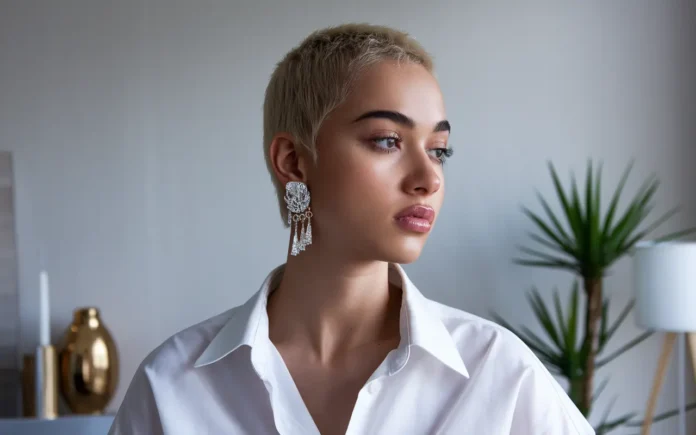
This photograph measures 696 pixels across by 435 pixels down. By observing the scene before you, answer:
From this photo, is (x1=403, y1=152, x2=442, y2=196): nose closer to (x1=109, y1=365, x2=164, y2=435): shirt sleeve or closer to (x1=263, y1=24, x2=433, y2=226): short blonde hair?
(x1=263, y1=24, x2=433, y2=226): short blonde hair

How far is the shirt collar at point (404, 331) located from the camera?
1255mm

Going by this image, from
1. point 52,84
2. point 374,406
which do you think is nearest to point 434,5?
point 52,84

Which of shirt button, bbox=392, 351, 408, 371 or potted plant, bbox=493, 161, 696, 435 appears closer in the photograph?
shirt button, bbox=392, 351, 408, 371

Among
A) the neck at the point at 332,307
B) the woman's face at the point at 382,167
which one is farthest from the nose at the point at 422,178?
the neck at the point at 332,307

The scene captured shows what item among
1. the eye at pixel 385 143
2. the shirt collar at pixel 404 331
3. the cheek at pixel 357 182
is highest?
the eye at pixel 385 143

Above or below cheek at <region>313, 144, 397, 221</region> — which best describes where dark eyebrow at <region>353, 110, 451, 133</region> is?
above

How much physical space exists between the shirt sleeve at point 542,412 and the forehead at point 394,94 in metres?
0.47

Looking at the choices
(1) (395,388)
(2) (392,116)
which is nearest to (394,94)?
(2) (392,116)

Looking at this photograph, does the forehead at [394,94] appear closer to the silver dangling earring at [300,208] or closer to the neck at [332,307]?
the silver dangling earring at [300,208]

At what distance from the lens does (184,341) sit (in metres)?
1.40

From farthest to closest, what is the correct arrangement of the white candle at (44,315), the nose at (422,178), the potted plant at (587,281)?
the potted plant at (587,281), the white candle at (44,315), the nose at (422,178)

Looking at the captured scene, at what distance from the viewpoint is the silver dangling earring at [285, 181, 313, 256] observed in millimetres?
1302

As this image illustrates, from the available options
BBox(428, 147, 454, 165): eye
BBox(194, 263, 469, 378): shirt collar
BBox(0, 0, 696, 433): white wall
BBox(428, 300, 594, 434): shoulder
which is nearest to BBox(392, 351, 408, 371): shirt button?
BBox(194, 263, 469, 378): shirt collar

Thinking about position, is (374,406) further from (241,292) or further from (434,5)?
(434,5)
